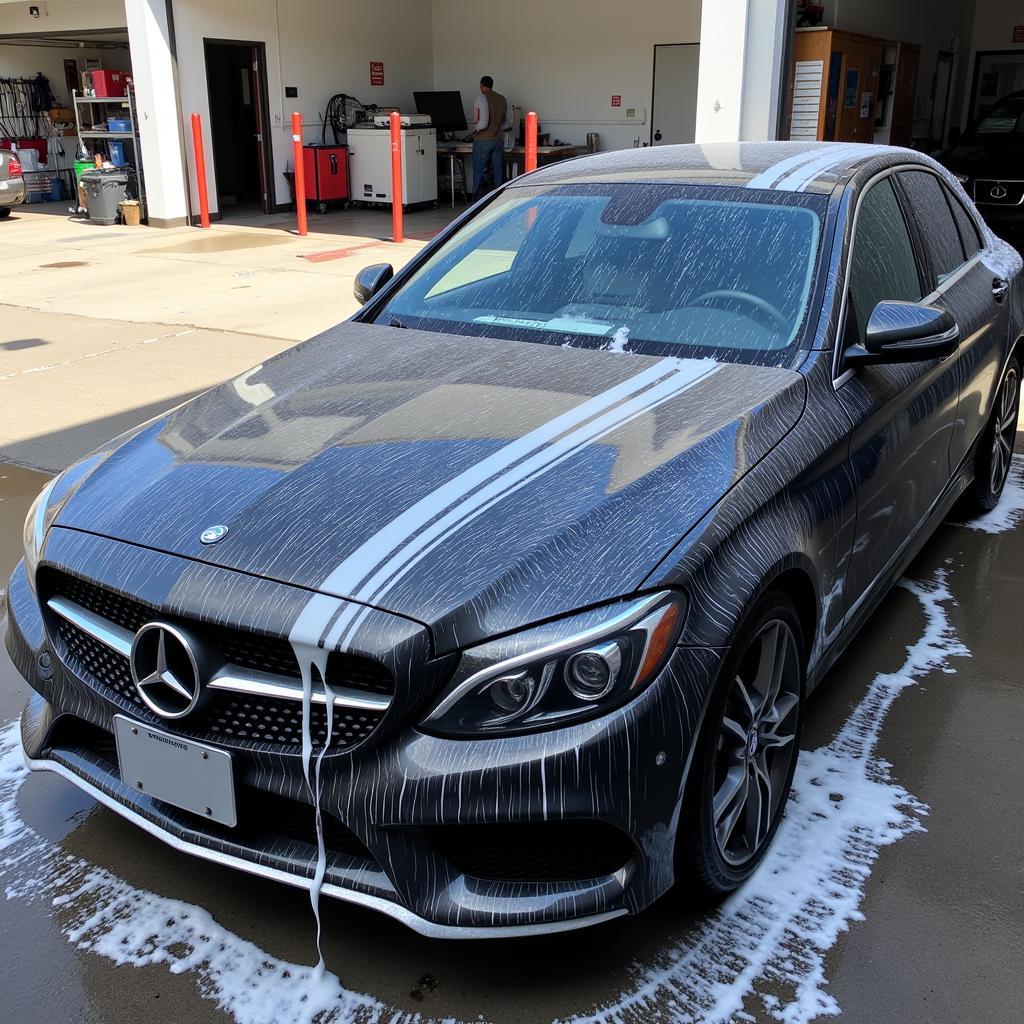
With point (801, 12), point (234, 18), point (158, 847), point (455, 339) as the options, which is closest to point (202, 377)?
point (455, 339)

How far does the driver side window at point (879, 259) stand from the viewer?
9.97ft

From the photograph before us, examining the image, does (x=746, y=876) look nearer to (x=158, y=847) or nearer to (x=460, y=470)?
(x=460, y=470)

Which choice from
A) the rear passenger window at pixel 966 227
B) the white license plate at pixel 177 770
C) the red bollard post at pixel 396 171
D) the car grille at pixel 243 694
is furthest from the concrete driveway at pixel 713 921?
the red bollard post at pixel 396 171

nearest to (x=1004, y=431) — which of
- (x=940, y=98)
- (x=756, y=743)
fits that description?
(x=756, y=743)

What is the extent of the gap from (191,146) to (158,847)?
1528 cm

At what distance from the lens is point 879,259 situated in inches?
128

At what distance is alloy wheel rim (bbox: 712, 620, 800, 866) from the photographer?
230 cm

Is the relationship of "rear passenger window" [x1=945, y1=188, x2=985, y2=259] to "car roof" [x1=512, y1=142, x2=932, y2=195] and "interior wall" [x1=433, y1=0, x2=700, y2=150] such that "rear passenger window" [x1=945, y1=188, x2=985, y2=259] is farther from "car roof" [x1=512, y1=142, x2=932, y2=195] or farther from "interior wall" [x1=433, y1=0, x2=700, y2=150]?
"interior wall" [x1=433, y1=0, x2=700, y2=150]

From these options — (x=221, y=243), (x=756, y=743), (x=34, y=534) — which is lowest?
(x=221, y=243)

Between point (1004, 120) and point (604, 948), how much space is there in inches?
573

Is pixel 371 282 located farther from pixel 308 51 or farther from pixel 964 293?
pixel 308 51

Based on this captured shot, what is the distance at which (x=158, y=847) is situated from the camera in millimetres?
2670

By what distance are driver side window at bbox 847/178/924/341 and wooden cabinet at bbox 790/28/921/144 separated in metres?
9.27

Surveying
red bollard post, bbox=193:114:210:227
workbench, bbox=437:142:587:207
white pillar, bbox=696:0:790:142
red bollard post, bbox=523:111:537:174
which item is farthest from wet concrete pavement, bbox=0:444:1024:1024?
workbench, bbox=437:142:587:207
